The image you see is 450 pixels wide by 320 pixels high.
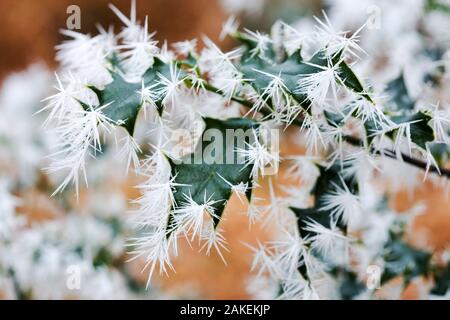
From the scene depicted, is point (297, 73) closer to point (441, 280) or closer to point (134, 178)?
point (441, 280)

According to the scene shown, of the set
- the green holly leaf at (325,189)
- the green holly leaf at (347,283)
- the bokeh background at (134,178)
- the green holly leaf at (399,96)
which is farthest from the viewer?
the bokeh background at (134,178)

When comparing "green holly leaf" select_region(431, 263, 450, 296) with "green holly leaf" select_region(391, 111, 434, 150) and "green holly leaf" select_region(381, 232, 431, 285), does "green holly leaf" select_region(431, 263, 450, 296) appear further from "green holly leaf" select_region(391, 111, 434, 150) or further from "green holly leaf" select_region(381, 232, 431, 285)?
"green holly leaf" select_region(391, 111, 434, 150)

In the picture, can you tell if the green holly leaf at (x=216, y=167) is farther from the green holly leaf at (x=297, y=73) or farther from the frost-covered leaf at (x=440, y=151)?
the frost-covered leaf at (x=440, y=151)

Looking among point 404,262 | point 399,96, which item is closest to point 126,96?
point 399,96

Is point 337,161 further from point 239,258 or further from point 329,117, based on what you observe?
point 239,258

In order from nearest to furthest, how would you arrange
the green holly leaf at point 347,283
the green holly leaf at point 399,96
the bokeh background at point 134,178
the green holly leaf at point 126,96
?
the green holly leaf at point 126,96 < the green holly leaf at point 399,96 < the green holly leaf at point 347,283 < the bokeh background at point 134,178

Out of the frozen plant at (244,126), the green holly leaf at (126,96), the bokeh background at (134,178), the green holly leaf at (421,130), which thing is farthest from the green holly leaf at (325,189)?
the bokeh background at (134,178)

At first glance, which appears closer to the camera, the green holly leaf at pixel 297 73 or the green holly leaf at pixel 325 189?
the green holly leaf at pixel 297 73
